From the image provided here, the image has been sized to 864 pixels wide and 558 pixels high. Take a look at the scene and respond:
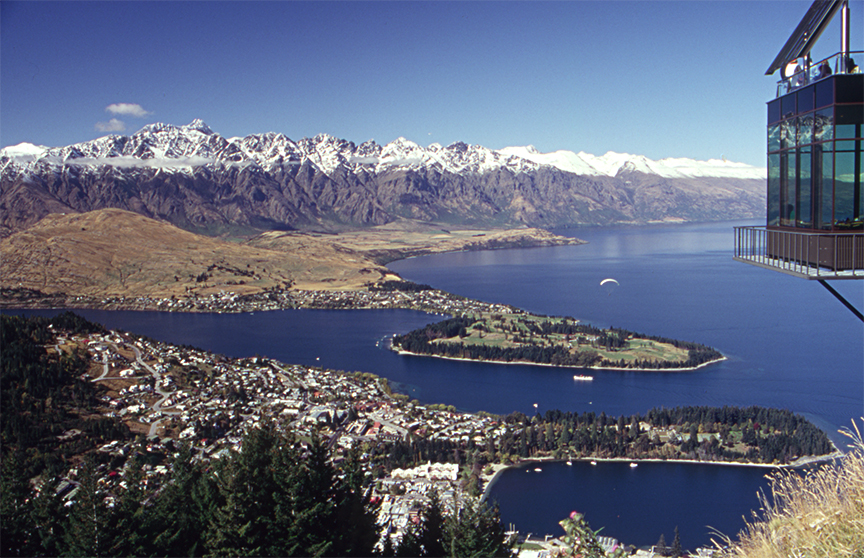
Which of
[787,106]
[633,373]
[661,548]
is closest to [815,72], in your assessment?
[787,106]

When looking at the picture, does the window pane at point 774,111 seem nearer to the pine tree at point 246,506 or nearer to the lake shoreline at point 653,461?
the pine tree at point 246,506

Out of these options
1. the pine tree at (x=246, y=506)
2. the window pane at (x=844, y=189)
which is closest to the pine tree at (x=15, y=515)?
the pine tree at (x=246, y=506)

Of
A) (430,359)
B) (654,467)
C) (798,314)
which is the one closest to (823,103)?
(654,467)

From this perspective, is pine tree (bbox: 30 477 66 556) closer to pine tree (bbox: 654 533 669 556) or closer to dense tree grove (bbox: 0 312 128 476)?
dense tree grove (bbox: 0 312 128 476)

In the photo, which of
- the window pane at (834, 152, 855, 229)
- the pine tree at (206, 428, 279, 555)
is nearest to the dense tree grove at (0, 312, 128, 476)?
the pine tree at (206, 428, 279, 555)

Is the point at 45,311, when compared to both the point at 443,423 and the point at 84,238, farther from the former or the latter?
the point at 443,423

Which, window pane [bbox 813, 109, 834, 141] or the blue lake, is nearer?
window pane [bbox 813, 109, 834, 141]

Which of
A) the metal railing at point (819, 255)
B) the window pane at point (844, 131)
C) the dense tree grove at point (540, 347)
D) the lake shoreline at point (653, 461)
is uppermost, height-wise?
the window pane at point (844, 131)
